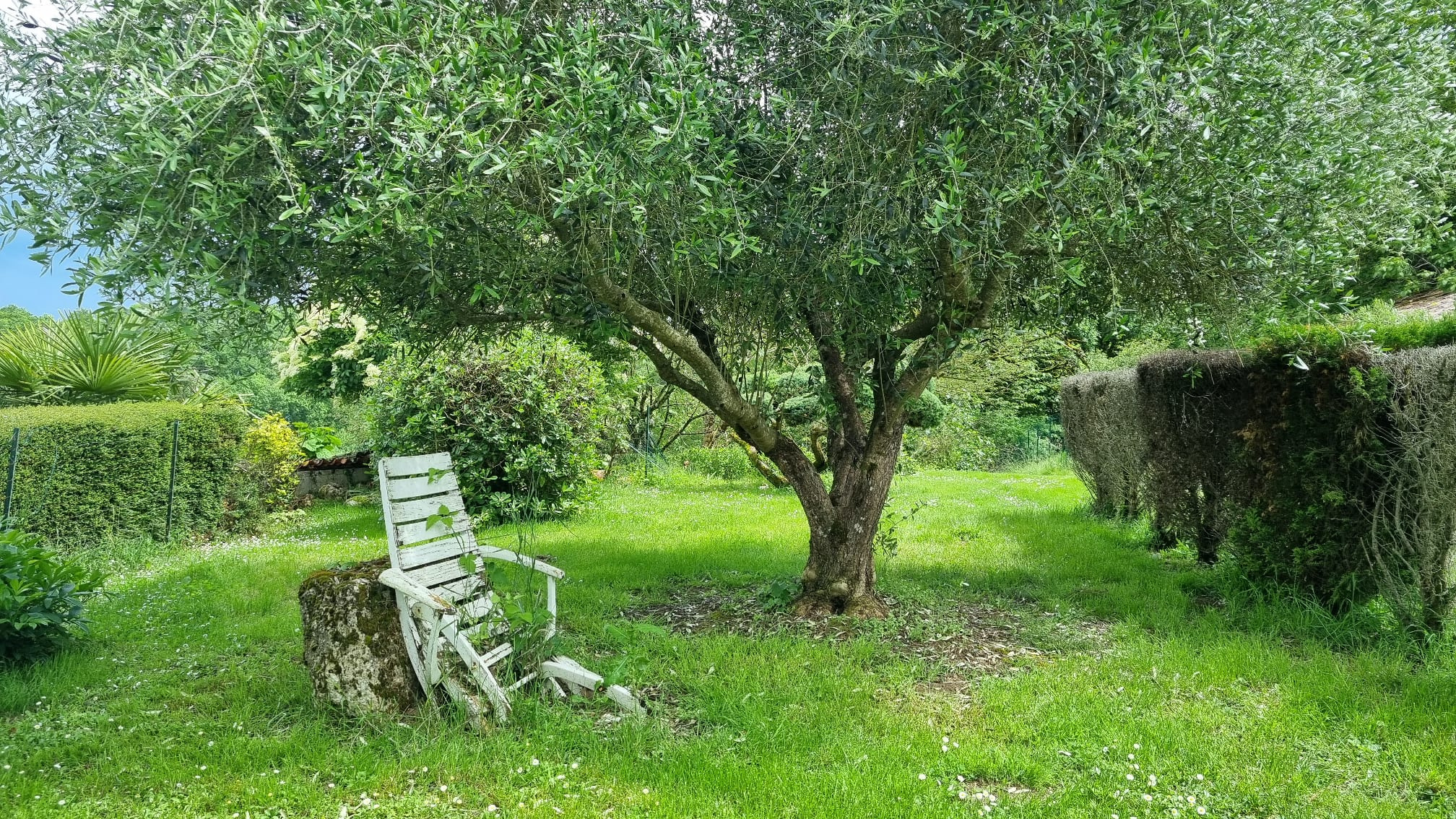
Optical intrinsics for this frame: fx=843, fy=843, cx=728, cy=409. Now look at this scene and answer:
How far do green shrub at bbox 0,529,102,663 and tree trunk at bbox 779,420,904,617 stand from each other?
471 cm

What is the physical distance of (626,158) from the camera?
3613 millimetres

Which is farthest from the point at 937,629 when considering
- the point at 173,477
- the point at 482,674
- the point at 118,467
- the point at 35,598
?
the point at 173,477

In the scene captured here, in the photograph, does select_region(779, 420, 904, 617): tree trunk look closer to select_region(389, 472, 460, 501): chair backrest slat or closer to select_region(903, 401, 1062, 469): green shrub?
select_region(389, 472, 460, 501): chair backrest slat

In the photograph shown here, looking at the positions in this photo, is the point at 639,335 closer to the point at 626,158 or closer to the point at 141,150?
the point at 626,158

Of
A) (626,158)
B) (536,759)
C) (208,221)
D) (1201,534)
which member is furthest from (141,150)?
(1201,534)

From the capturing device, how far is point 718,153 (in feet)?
14.0

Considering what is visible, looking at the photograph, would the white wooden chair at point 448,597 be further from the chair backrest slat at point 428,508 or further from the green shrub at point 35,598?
the green shrub at point 35,598

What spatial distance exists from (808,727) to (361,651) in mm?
2234

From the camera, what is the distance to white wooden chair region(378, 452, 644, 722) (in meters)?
4.05

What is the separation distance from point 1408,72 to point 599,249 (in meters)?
4.41

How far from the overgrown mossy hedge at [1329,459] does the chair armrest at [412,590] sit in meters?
4.40

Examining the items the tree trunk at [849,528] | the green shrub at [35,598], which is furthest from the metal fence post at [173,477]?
the tree trunk at [849,528]

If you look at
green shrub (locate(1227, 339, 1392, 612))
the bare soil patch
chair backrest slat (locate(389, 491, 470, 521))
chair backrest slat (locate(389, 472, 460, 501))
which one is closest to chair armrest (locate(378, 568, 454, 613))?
chair backrest slat (locate(389, 491, 470, 521))

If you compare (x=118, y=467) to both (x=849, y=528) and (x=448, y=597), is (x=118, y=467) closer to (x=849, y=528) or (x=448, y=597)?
(x=448, y=597)
